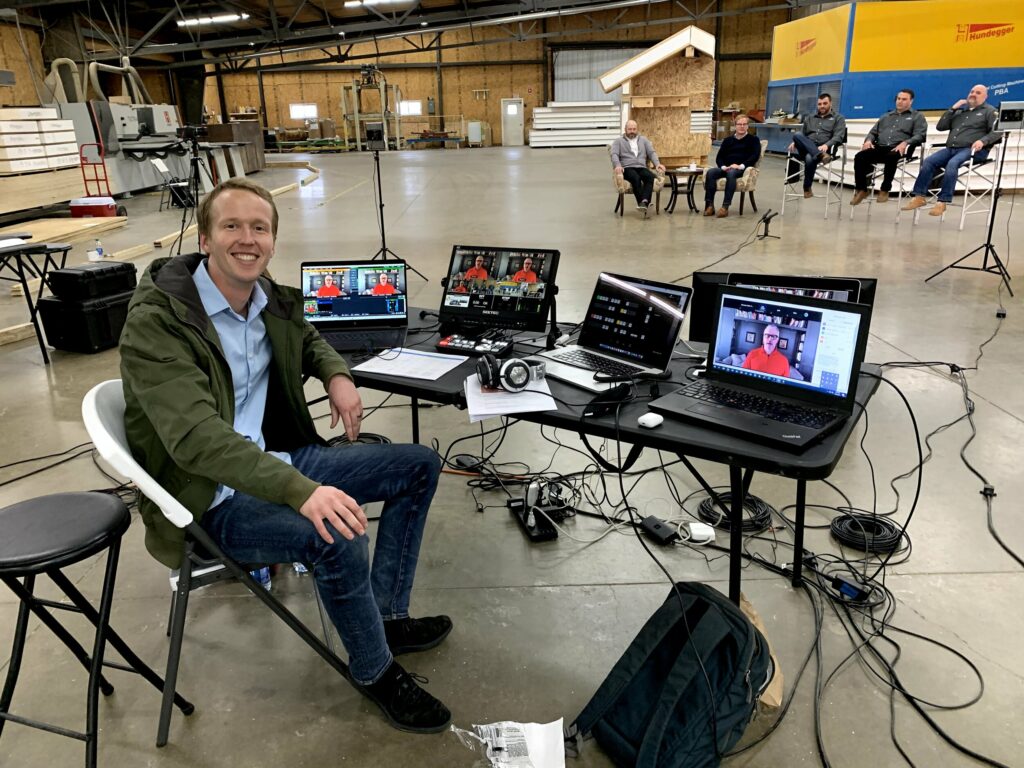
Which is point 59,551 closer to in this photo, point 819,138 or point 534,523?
point 534,523


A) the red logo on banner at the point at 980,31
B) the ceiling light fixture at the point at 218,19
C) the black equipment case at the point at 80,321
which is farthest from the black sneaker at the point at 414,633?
the ceiling light fixture at the point at 218,19

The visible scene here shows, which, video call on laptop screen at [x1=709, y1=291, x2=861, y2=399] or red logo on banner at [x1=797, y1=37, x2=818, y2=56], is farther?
red logo on banner at [x1=797, y1=37, x2=818, y2=56]

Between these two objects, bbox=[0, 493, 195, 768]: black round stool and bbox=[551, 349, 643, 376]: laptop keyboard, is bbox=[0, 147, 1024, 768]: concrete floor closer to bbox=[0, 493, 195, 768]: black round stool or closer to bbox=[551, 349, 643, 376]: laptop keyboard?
bbox=[0, 493, 195, 768]: black round stool

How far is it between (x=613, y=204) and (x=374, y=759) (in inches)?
378

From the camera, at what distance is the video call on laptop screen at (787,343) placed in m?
1.75

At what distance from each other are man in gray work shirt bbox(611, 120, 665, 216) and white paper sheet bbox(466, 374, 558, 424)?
25.4ft

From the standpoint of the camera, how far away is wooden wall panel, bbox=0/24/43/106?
1275cm

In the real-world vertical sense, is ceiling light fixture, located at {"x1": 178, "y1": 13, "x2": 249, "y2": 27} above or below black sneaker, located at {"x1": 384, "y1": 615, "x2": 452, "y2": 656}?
above

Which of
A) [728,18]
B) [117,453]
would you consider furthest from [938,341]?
[728,18]

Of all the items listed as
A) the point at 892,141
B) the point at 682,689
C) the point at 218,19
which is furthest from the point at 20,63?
the point at 682,689

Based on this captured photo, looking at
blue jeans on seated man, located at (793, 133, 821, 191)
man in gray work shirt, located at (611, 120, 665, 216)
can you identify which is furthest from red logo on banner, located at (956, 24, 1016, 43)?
man in gray work shirt, located at (611, 120, 665, 216)

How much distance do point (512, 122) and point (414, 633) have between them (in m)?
22.4

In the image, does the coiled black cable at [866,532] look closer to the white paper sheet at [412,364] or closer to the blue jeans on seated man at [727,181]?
the white paper sheet at [412,364]

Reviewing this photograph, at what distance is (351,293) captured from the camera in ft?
8.69
